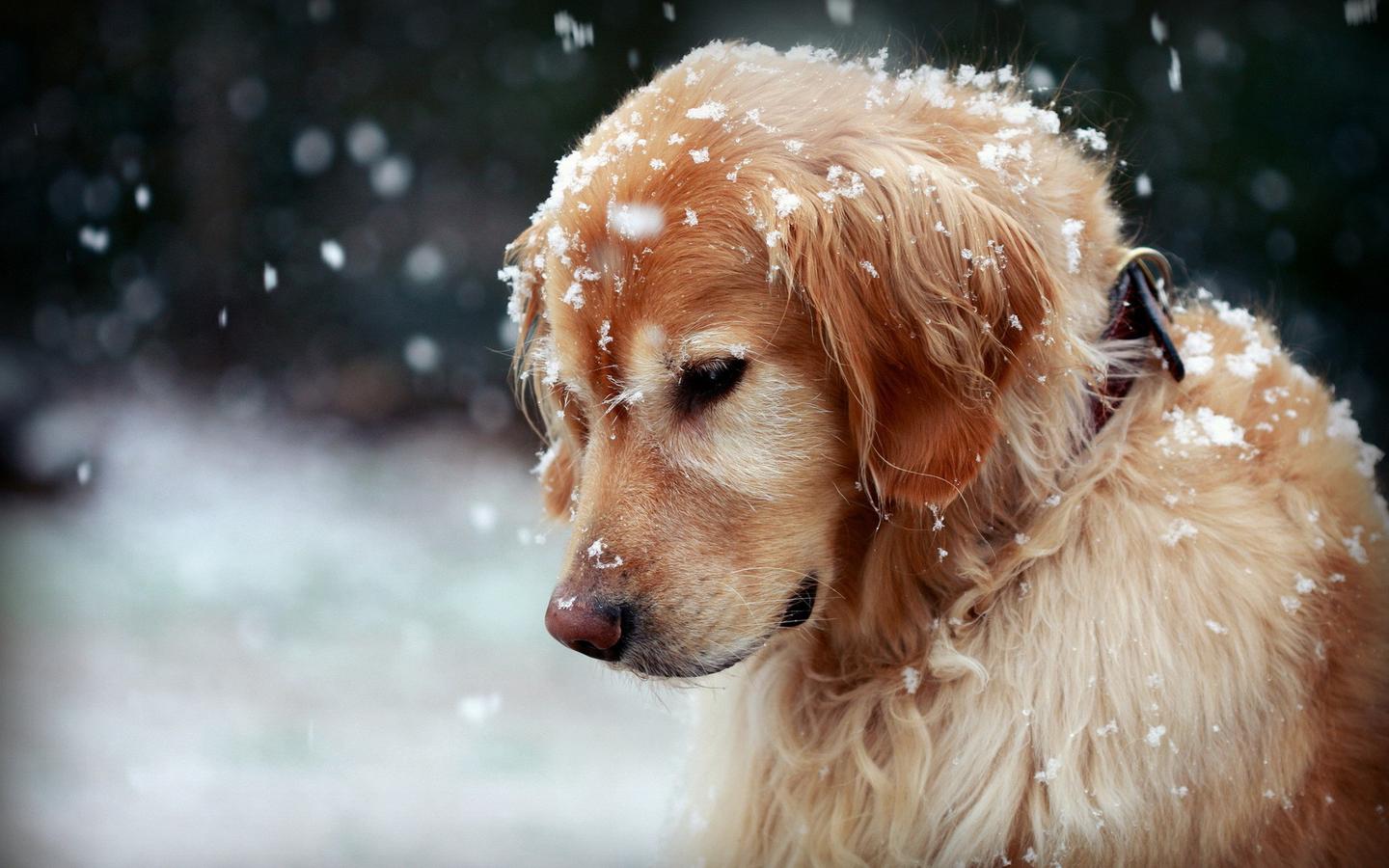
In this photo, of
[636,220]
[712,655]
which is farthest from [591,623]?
[636,220]

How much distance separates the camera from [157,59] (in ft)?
18.8

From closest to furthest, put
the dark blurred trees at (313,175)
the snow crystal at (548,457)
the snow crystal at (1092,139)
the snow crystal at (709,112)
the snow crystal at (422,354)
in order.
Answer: the snow crystal at (709,112), the snow crystal at (1092,139), the snow crystal at (548,457), the dark blurred trees at (313,175), the snow crystal at (422,354)

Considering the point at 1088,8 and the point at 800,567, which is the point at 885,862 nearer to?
the point at 800,567

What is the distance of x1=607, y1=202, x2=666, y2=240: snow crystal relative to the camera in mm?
1548

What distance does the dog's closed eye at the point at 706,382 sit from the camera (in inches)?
60.9

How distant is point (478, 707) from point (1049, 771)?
3.21 metres

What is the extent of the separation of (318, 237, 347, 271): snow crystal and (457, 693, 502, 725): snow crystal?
3.06m

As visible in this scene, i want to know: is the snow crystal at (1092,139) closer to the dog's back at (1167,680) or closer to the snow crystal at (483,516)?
the dog's back at (1167,680)

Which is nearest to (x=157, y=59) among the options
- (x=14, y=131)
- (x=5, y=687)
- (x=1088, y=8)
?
(x=14, y=131)

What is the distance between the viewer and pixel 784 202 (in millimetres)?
1525

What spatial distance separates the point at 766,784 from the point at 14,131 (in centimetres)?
559

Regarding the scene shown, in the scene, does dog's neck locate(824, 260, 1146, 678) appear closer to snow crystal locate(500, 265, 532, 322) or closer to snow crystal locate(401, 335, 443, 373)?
snow crystal locate(500, 265, 532, 322)

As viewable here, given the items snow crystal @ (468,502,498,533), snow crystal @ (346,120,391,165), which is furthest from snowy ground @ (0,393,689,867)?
snow crystal @ (346,120,391,165)

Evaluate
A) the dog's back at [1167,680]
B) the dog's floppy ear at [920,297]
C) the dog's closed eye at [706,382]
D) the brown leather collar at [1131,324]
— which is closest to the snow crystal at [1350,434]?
the dog's back at [1167,680]
